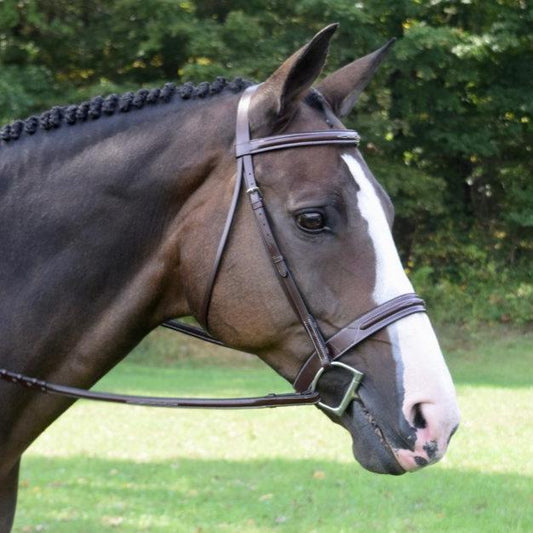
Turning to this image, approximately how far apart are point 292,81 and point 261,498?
19.4ft

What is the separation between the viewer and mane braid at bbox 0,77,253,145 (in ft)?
10.2

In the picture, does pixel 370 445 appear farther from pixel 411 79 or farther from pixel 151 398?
pixel 411 79

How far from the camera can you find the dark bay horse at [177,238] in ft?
9.05

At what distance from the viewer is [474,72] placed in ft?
81.9

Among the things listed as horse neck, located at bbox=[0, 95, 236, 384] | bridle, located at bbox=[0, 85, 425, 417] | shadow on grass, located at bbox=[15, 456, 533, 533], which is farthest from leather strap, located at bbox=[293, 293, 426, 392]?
shadow on grass, located at bbox=[15, 456, 533, 533]

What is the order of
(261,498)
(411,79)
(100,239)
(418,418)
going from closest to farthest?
1. (418,418)
2. (100,239)
3. (261,498)
4. (411,79)

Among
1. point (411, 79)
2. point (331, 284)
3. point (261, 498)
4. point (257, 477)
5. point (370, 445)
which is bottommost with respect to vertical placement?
point (411, 79)

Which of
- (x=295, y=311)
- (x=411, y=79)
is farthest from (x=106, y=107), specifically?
(x=411, y=79)

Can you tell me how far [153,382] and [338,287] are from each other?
14.8m

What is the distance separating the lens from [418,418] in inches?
102

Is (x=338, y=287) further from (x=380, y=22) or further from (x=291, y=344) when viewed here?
(x=380, y=22)

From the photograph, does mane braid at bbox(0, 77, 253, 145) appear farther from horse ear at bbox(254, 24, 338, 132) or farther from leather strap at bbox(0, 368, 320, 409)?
leather strap at bbox(0, 368, 320, 409)

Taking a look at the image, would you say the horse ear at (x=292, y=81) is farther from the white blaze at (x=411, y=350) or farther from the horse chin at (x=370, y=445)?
the horse chin at (x=370, y=445)

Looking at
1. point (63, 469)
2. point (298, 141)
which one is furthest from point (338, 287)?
point (63, 469)
